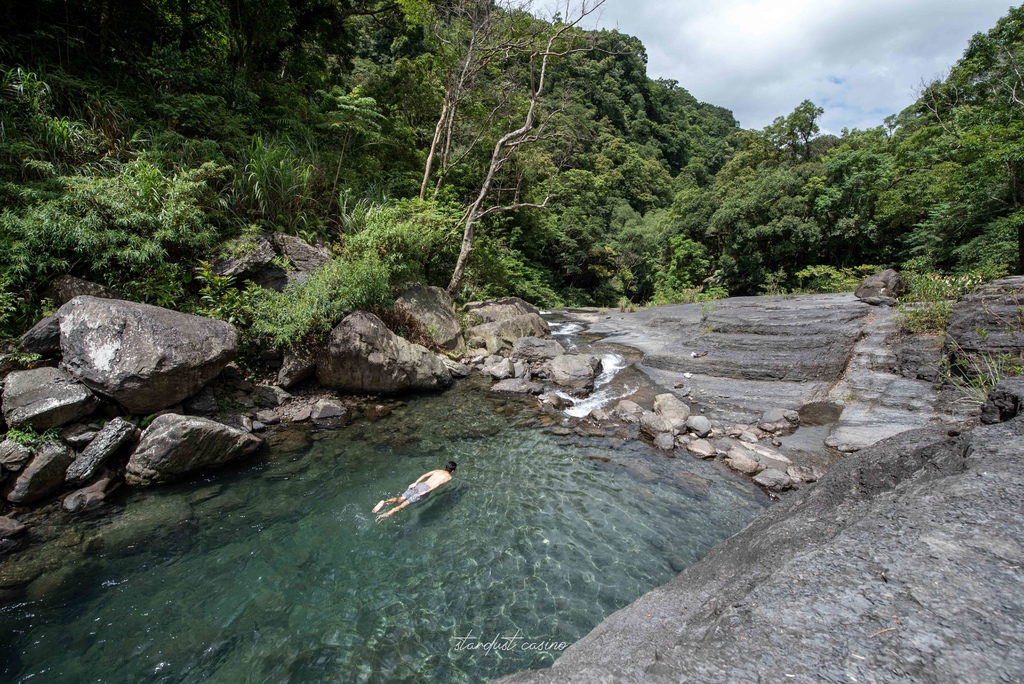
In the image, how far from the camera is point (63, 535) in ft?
14.1

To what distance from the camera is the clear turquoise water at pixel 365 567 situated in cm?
315

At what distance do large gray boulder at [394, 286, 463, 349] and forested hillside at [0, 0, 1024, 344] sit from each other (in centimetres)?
50

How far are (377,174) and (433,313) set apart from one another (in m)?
6.59

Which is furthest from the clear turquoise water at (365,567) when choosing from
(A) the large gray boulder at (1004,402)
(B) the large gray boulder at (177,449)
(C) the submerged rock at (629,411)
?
(A) the large gray boulder at (1004,402)

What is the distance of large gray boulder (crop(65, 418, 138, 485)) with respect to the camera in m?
4.87

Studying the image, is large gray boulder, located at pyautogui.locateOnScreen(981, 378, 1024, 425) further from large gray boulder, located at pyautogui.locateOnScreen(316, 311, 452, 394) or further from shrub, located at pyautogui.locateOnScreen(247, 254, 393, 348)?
shrub, located at pyautogui.locateOnScreen(247, 254, 393, 348)

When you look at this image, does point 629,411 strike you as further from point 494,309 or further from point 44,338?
point 44,338

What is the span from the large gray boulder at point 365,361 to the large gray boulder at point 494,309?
4.40 metres

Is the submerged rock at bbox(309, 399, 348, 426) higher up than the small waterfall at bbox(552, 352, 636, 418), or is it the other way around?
the small waterfall at bbox(552, 352, 636, 418)

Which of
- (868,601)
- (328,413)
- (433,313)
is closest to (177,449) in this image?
(328,413)

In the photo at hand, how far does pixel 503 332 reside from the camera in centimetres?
1168

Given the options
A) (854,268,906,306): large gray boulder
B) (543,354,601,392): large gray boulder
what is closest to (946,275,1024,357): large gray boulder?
(854,268,906,306): large gray boulder

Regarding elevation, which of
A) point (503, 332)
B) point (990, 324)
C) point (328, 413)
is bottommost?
point (328, 413)

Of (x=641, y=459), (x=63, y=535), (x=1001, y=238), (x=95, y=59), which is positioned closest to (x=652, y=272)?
(x=1001, y=238)
